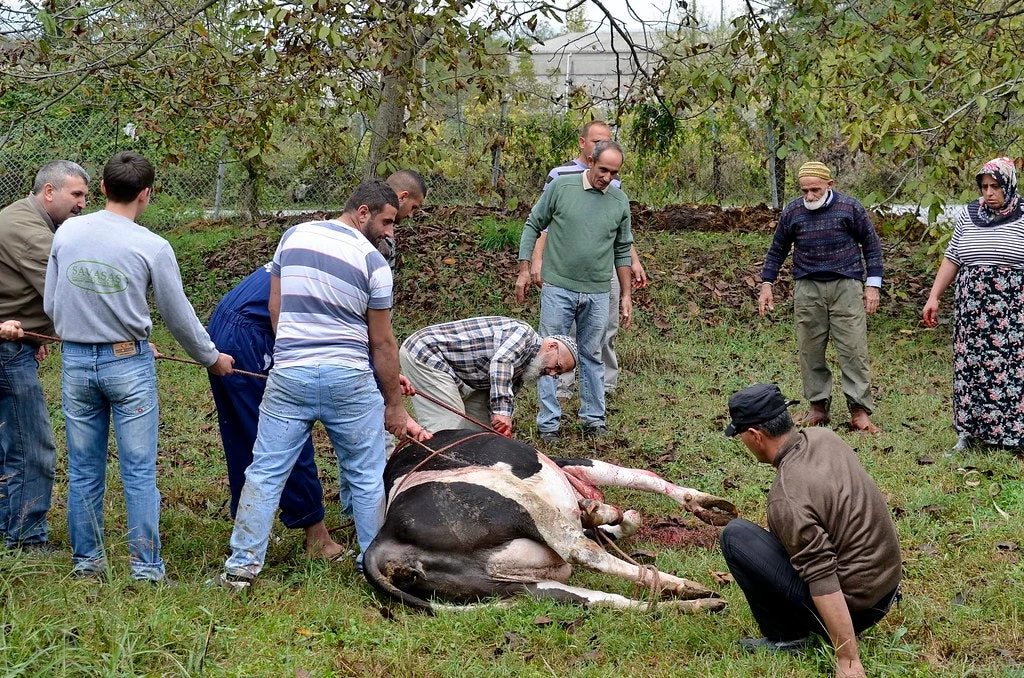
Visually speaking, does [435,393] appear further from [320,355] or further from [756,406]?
[756,406]

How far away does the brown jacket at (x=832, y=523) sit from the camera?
340cm

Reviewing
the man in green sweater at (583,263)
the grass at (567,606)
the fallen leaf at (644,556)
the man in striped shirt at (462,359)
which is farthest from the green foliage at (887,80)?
the fallen leaf at (644,556)

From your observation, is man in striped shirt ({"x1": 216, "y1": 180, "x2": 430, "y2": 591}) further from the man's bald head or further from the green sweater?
the green sweater

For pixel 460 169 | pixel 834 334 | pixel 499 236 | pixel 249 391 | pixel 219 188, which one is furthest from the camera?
pixel 219 188

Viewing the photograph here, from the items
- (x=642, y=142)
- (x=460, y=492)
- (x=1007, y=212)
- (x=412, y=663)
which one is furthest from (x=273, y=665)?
(x=642, y=142)

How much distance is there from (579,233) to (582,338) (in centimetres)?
76

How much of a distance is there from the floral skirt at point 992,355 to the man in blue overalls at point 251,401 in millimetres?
3872

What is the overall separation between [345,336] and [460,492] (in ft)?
2.85

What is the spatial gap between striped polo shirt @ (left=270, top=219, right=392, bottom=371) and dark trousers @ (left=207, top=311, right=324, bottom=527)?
58cm

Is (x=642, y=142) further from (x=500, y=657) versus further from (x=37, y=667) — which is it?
(x=37, y=667)

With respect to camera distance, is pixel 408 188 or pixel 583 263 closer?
pixel 408 188

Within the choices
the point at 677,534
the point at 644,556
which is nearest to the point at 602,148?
the point at 677,534

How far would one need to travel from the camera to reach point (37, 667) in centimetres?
332

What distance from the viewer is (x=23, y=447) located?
4859 millimetres
